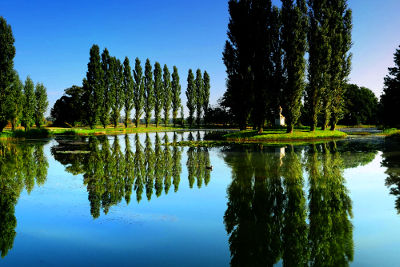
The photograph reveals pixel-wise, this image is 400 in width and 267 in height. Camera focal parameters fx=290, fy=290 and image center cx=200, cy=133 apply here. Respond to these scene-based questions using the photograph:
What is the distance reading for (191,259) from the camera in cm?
553

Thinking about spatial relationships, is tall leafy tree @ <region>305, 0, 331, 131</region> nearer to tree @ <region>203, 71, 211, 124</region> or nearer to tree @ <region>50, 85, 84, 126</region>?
tree @ <region>203, 71, 211, 124</region>

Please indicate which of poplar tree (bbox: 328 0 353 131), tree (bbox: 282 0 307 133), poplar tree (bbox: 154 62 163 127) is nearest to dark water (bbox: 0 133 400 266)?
tree (bbox: 282 0 307 133)

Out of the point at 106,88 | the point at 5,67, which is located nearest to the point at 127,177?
the point at 5,67

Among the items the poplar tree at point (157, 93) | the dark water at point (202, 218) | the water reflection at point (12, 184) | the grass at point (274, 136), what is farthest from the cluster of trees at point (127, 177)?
the poplar tree at point (157, 93)

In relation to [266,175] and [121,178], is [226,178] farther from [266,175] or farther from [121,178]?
[121,178]

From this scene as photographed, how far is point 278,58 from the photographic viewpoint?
113 feet

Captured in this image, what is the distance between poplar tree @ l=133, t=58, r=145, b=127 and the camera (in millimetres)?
71562

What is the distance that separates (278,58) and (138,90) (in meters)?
45.1

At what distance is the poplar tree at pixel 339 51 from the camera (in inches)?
1563

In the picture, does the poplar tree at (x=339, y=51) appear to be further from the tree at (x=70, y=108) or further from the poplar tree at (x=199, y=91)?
the tree at (x=70, y=108)

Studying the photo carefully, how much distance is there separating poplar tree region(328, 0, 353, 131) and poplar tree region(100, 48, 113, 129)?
41542 mm

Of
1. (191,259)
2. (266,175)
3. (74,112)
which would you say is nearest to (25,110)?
(74,112)

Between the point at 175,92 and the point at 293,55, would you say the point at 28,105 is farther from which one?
the point at 293,55

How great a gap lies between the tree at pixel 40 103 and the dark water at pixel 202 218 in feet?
188
